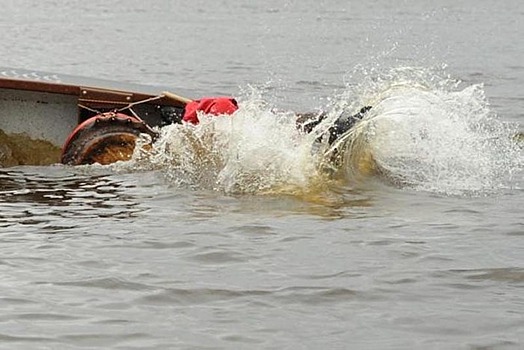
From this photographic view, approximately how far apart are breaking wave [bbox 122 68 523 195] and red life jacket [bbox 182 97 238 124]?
4.2 inches

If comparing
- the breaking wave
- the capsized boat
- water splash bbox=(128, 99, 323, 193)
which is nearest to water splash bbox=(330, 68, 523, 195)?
the breaking wave

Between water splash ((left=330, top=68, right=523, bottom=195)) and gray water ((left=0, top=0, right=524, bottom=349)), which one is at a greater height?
water splash ((left=330, top=68, right=523, bottom=195))

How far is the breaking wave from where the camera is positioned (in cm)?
948

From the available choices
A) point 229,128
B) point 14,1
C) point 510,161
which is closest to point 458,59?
point 510,161

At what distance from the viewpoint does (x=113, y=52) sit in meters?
28.2

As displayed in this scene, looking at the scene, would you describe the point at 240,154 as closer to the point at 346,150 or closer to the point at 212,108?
the point at 212,108

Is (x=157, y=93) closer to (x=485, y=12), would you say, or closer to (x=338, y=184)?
(x=338, y=184)

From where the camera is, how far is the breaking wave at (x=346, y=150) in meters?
9.48

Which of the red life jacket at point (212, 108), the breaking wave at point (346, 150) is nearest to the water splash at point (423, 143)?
the breaking wave at point (346, 150)

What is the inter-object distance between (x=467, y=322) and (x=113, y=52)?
2315cm

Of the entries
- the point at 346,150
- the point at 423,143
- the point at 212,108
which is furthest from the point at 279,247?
the point at 423,143

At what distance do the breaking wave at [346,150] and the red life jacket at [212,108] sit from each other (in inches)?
4.2

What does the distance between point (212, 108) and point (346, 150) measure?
1288 mm

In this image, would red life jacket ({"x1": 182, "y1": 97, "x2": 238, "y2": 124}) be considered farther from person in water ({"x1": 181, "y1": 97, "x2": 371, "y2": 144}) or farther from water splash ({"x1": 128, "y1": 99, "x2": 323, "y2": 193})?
water splash ({"x1": 128, "y1": 99, "x2": 323, "y2": 193})
